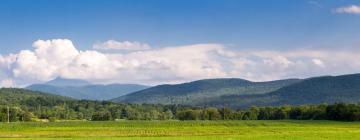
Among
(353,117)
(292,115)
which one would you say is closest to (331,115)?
(353,117)

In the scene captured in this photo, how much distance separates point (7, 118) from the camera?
183m

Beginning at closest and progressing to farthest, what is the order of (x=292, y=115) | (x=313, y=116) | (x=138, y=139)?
1. (x=138, y=139)
2. (x=313, y=116)
3. (x=292, y=115)

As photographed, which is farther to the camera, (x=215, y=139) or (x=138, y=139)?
(x=138, y=139)

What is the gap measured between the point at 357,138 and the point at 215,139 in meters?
17.3

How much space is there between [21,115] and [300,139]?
A: 145659 mm

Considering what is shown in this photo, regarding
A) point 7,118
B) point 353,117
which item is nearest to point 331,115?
point 353,117

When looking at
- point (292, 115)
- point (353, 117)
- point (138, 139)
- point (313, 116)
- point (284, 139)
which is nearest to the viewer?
point (284, 139)

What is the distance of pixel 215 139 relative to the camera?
69.0m

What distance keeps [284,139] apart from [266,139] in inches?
92.7

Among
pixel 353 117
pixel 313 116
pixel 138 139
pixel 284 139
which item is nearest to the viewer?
pixel 284 139

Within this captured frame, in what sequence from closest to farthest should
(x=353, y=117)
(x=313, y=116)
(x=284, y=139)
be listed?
(x=284, y=139), (x=353, y=117), (x=313, y=116)

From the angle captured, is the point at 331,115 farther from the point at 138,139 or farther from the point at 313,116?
the point at 138,139

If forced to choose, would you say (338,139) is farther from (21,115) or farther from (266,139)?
(21,115)

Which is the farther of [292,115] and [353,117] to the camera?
[292,115]
